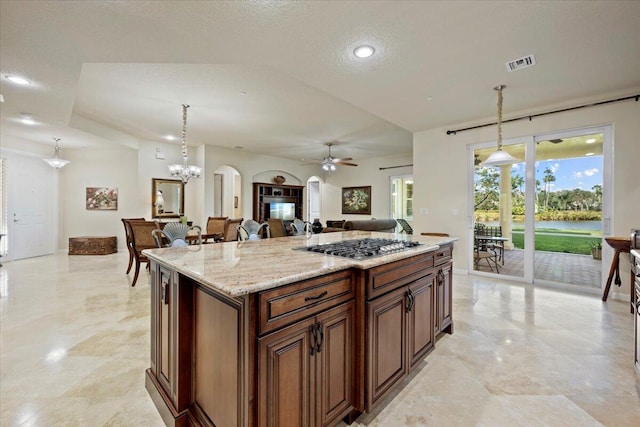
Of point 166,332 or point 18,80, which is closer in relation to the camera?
point 166,332

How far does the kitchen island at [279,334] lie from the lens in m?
1.13

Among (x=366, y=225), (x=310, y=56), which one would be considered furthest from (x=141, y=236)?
(x=366, y=225)

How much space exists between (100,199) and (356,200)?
758cm

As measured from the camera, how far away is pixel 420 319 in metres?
2.01

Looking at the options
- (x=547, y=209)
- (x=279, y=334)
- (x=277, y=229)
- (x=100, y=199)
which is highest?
(x=100, y=199)

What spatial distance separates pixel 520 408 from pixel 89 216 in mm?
9529

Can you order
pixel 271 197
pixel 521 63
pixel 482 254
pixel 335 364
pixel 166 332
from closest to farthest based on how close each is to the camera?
pixel 335 364
pixel 166 332
pixel 521 63
pixel 482 254
pixel 271 197

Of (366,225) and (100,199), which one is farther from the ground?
(100,199)

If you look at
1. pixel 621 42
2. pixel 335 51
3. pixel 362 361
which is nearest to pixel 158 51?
pixel 335 51

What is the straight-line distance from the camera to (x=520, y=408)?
5.48 feet

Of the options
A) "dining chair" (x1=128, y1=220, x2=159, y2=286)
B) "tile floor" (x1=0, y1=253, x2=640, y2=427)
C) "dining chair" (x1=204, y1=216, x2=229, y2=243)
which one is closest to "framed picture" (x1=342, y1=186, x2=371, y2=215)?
"dining chair" (x1=204, y1=216, x2=229, y2=243)

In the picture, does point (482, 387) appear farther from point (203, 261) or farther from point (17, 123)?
point (17, 123)

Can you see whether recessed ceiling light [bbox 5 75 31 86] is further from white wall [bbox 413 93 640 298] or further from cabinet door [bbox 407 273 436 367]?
white wall [bbox 413 93 640 298]

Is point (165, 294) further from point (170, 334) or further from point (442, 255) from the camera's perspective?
point (442, 255)
